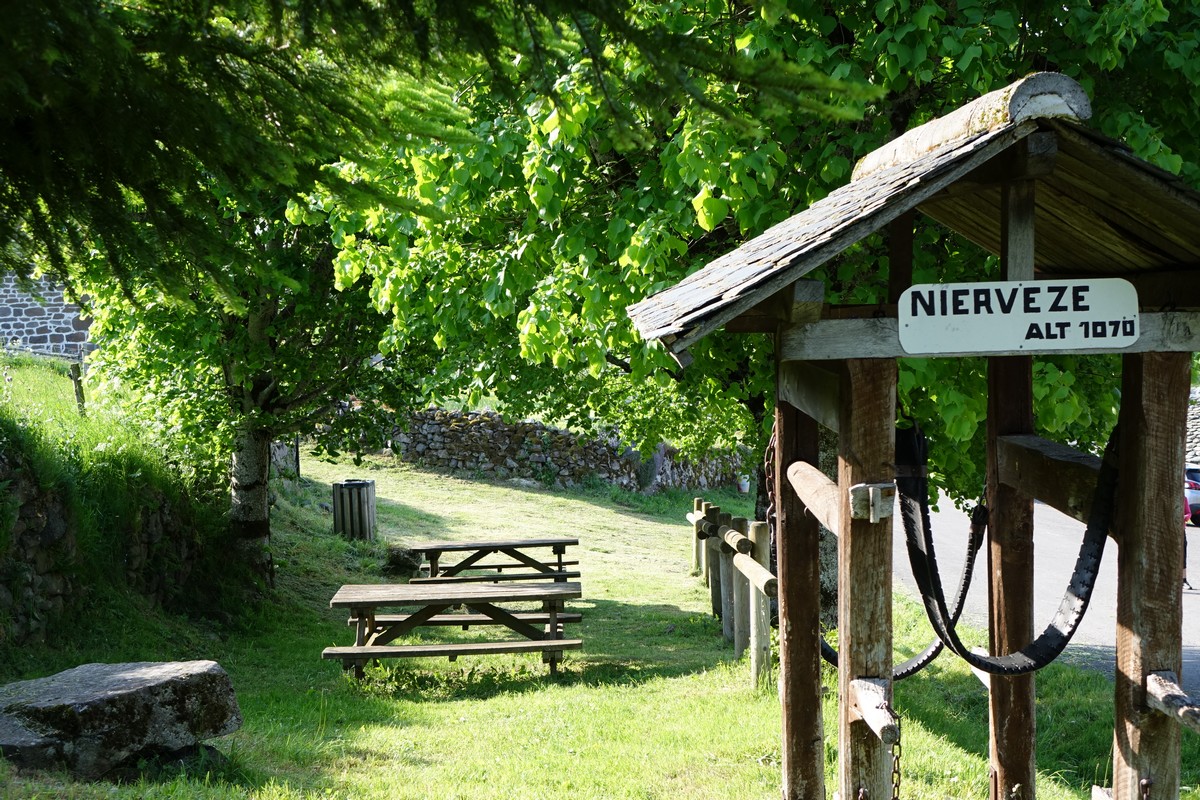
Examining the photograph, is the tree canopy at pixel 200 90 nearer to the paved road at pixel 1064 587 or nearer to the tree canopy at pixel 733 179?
the tree canopy at pixel 733 179

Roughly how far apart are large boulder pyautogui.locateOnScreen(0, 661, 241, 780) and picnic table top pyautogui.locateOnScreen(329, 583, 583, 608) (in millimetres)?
3402

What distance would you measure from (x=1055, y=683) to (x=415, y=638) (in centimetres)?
646

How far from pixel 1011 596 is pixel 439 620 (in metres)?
6.70

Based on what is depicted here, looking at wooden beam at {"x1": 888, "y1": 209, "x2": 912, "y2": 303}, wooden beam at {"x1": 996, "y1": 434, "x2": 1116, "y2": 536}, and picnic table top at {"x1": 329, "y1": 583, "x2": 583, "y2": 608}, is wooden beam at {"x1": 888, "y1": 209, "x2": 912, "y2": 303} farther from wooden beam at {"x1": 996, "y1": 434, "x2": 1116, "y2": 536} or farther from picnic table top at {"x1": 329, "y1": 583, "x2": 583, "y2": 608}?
picnic table top at {"x1": 329, "y1": 583, "x2": 583, "y2": 608}

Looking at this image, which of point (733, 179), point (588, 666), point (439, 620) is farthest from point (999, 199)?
point (439, 620)

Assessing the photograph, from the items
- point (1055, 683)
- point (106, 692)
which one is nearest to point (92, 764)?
point (106, 692)

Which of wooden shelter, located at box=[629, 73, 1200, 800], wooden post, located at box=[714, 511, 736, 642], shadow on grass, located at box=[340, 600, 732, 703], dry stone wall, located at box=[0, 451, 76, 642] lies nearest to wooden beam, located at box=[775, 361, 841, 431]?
wooden shelter, located at box=[629, 73, 1200, 800]

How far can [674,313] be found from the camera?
373cm

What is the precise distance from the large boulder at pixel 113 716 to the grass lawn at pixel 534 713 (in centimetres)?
27

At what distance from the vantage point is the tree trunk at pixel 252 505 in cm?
1265

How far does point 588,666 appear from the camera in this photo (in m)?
10.2

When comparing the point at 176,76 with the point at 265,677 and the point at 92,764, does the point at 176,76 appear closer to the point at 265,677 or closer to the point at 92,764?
the point at 92,764

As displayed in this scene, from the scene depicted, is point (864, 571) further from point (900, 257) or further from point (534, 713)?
point (534, 713)

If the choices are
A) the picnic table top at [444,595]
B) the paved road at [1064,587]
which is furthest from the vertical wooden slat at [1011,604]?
the picnic table top at [444,595]
